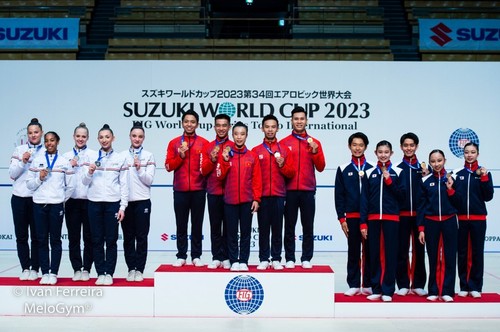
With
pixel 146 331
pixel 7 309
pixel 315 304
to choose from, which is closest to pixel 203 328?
pixel 146 331

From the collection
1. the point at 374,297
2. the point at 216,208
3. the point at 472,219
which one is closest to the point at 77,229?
the point at 216,208

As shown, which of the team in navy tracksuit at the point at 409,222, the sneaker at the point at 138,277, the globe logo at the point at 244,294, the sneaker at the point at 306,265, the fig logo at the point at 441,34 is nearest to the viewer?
the globe logo at the point at 244,294

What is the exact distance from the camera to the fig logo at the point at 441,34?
9891mm

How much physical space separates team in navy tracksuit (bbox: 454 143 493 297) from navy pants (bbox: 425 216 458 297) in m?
0.25

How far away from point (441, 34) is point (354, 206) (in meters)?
6.10

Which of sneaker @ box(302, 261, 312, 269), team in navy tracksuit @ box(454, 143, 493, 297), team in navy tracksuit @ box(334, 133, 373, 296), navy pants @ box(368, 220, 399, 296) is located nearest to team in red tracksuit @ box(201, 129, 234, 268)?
sneaker @ box(302, 261, 312, 269)

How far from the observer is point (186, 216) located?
5078 millimetres

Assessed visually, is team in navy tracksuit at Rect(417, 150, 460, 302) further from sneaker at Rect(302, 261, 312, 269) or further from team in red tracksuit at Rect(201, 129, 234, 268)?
team in red tracksuit at Rect(201, 129, 234, 268)

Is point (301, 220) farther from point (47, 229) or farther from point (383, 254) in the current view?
point (47, 229)

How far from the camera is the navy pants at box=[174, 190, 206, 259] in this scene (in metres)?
5.04

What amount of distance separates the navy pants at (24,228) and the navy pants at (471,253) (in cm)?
379

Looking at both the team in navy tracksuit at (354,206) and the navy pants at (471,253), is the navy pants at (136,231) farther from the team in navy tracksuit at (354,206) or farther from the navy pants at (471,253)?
the navy pants at (471,253)

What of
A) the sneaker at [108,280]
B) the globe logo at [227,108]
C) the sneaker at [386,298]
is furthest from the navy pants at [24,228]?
the globe logo at [227,108]

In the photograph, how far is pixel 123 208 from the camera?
4.80 metres
